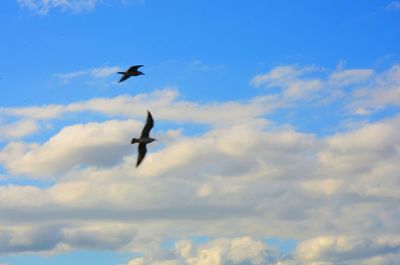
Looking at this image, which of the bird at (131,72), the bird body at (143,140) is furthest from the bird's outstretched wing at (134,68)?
the bird body at (143,140)

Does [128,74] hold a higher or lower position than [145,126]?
higher

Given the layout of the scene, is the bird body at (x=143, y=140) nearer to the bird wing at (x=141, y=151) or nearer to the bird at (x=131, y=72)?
the bird wing at (x=141, y=151)

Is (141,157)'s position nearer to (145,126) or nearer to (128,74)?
(145,126)

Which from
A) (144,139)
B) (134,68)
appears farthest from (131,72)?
(144,139)

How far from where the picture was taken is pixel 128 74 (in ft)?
445

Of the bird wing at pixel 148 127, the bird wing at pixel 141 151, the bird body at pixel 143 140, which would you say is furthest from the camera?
the bird wing at pixel 148 127

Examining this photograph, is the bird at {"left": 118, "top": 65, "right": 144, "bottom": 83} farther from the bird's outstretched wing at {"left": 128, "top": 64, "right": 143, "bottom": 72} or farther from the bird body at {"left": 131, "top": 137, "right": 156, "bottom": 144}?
the bird body at {"left": 131, "top": 137, "right": 156, "bottom": 144}

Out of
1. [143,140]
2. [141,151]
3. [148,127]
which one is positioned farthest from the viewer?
[148,127]

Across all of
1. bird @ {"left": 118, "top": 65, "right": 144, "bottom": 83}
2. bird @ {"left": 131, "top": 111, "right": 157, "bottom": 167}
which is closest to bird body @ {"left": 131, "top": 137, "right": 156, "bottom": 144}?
bird @ {"left": 131, "top": 111, "right": 157, "bottom": 167}

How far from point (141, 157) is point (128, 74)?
1680 cm

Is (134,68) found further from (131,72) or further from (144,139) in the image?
(144,139)

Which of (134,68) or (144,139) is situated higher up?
(134,68)

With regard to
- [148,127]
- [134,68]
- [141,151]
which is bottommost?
[141,151]

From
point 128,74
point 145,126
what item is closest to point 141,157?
point 145,126
